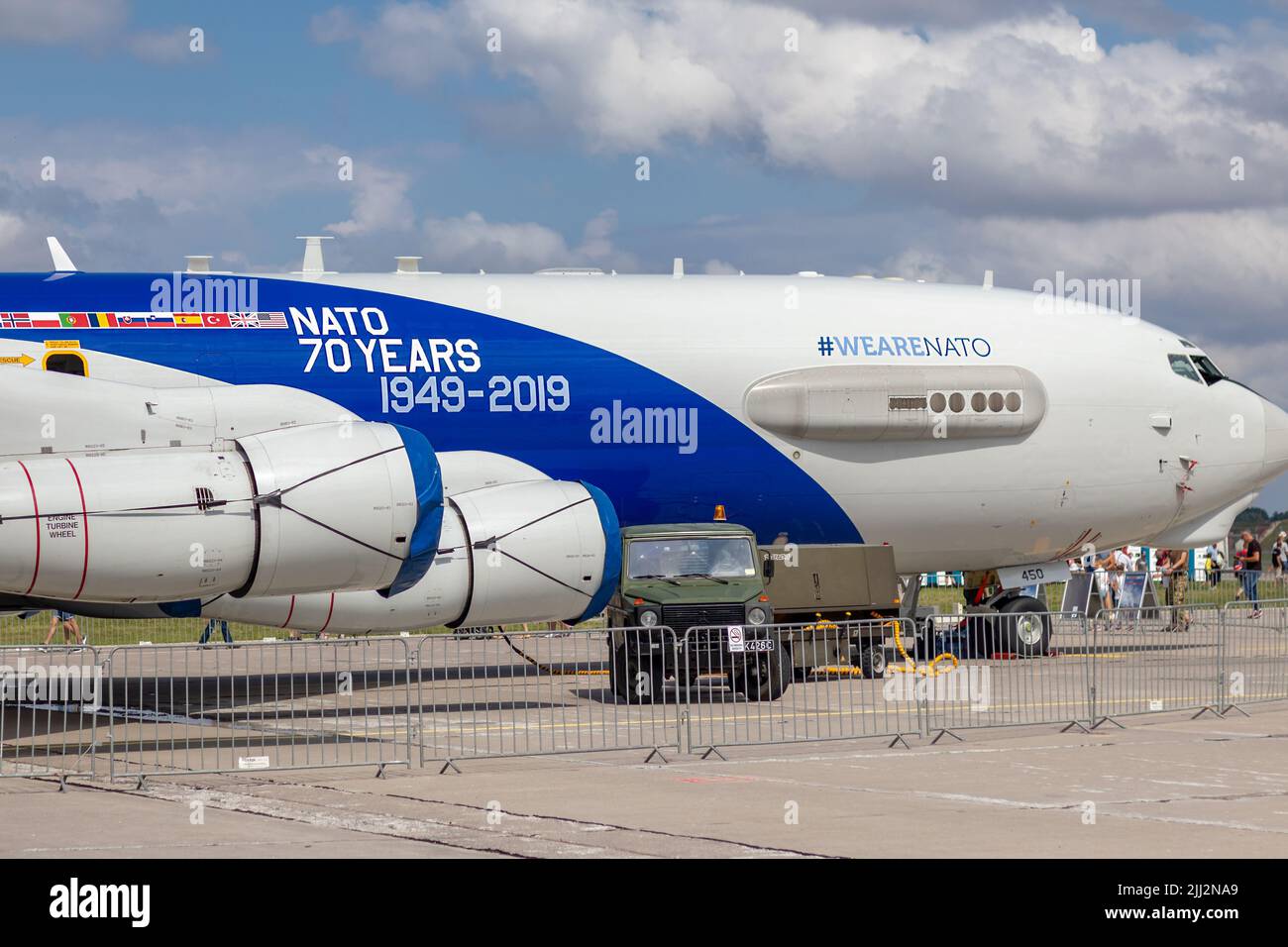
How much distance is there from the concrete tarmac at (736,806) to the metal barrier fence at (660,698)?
0.75m

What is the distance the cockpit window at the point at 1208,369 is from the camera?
23.9 meters

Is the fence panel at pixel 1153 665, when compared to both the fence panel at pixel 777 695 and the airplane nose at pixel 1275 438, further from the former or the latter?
the airplane nose at pixel 1275 438

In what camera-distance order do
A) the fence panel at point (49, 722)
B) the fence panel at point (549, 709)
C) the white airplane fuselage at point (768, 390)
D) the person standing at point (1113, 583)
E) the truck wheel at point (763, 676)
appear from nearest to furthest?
the fence panel at point (49, 722), the fence panel at point (549, 709), the truck wheel at point (763, 676), the white airplane fuselage at point (768, 390), the person standing at point (1113, 583)

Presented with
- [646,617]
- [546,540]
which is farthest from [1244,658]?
[546,540]

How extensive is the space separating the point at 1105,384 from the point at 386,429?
1174cm

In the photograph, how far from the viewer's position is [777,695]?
18.1 meters

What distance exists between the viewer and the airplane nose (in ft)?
78.9

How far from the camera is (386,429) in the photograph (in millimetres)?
15789

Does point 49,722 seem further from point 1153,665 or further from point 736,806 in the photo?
point 1153,665

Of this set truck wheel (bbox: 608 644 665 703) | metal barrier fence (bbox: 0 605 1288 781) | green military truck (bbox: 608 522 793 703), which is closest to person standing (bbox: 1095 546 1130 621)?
metal barrier fence (bbox: 0 605 1288 781)

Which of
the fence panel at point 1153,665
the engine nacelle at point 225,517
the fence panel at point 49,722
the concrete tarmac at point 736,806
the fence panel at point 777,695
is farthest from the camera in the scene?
the fence panel at point 1153,665

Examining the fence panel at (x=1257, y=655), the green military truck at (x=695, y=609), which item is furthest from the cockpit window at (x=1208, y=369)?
the green military truck at (x=695, y=609)

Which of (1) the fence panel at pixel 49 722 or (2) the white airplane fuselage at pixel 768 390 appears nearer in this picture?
(1) the fence panel at pixel 49 722
